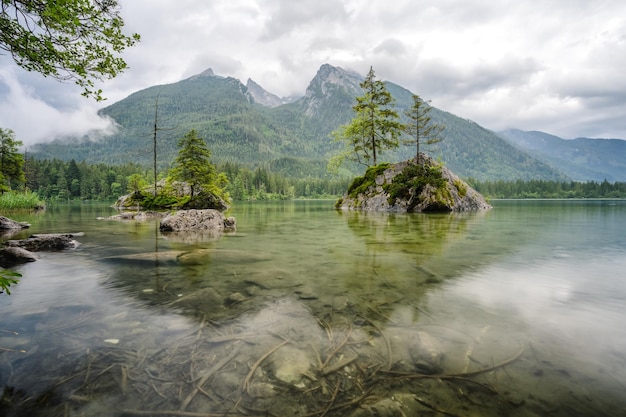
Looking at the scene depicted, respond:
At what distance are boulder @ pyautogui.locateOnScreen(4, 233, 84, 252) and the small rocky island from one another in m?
30.6

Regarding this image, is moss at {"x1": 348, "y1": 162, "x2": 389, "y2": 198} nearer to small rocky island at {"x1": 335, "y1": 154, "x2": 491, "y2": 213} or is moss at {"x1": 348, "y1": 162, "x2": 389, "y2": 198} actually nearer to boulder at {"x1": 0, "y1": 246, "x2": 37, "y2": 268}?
small rocky island at {"x1": 335, "y1": 154, "x2": 491, "y2": 213}

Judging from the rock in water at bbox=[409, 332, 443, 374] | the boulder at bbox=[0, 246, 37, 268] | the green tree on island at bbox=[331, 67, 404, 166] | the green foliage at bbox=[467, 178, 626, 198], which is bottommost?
the rock in water at bbox=[409, 332, 443, 374]

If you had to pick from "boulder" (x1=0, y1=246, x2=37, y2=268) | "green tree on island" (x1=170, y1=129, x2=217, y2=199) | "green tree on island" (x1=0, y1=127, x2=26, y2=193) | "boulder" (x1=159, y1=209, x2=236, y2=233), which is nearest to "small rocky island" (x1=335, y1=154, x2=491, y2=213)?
"green tree on island" (x1=170, y1=129, x2=217, y2=199)

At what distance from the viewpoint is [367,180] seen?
140 ft

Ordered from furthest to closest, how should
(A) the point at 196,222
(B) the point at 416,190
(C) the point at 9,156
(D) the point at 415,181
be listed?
(C) the point at 9,156
(B) the point at 416,190
(D) the point at 415,181
(A) the point at 196,222

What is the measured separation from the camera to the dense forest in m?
111

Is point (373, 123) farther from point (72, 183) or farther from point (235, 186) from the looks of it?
point (72, 183)

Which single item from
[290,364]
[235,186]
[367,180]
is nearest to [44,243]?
[290,364]

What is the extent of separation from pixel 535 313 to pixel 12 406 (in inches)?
261

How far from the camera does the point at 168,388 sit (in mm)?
2898

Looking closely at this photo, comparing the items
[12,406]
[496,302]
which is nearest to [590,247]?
[496,302]

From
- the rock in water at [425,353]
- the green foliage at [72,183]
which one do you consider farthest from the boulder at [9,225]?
the green foliage at [72,183]

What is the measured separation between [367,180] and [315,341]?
40070 millimetres

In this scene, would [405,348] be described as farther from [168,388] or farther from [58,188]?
[58,188]
